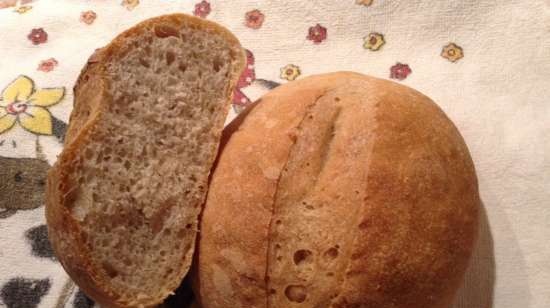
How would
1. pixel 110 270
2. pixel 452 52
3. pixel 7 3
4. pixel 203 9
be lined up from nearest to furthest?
pixel 110 270
pixel 452 52
pixel 203 9
pixel 7 3

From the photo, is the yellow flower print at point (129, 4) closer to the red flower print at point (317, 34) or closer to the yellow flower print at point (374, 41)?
the red flower print at point (317, 34)

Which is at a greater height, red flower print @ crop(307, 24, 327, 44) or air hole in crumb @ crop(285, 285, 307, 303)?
red flower print @ crop(307, 24, 327, 44)

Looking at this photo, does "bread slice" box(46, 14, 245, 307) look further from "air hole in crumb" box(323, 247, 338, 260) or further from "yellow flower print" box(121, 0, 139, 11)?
"yellow flower print" box(121, 0, 139, 11)

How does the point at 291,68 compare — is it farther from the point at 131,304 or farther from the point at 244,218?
the point at 131,304

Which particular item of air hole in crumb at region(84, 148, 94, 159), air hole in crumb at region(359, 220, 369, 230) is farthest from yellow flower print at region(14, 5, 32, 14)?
air hole in crumb at region(359, 220, 369, 230)

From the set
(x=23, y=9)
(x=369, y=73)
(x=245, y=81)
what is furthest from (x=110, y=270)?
(x=23, y=9)

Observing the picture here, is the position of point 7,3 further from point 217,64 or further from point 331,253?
point 331,253

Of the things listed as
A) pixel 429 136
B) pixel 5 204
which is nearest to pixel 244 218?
pixel 429 136
